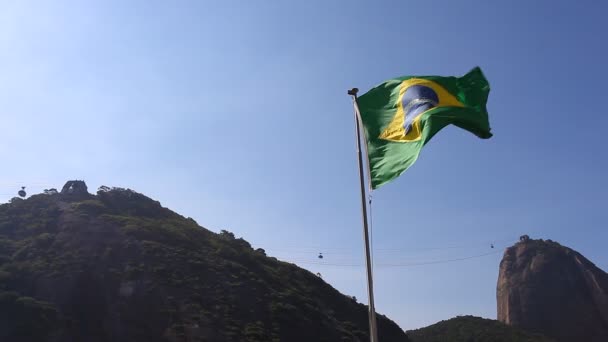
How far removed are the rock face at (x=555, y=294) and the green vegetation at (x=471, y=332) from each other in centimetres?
817

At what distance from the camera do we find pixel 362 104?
1318 centimetres

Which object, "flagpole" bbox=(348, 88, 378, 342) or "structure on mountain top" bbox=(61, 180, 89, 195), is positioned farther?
"structure on mountain top" bbox=(61, 180, 89, 195)

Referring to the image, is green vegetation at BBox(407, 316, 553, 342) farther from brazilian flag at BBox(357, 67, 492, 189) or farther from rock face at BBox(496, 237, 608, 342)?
brazilian flag at BBox(357, 67, 492, 189)

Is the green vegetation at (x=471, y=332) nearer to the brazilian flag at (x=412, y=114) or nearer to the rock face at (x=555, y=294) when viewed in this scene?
the rock face at (x=555, y=294)

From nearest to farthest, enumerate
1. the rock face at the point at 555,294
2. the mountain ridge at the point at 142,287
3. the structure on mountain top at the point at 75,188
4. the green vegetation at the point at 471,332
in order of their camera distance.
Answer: the mountain ridge at the point at 142,287
the structure on mountain top at the point at 75,188
the green vegetation at the point at 471,332
the rock face at the point at 555,294

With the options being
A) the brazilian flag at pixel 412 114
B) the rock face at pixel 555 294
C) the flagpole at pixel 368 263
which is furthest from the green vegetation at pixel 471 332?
the flagpole at pixel 368 263

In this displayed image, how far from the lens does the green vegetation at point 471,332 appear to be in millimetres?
92312

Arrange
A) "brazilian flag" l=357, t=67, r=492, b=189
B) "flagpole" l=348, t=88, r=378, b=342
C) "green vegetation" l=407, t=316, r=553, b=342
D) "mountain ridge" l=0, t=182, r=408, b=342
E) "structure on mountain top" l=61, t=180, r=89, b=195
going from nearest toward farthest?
1. "flagpole" l=348, t=88, r=378, b=342
2. "brazilian flag" l=357, t=67, r=492, b=189
3. "mountain ridge" l=0, t=182, r=408, b=342
4. "structure on mountain top" l=61, t=180, r=89, b=195
5. "green vegetation" l=407, t=316, r=553, b=342

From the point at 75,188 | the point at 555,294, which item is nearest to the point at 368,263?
the point at 75,188

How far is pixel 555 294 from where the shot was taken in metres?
108

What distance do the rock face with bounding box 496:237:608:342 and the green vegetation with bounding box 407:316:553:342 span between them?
8.17m

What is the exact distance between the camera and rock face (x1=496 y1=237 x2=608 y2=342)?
10312cm

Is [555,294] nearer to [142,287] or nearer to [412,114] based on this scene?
[142,287]

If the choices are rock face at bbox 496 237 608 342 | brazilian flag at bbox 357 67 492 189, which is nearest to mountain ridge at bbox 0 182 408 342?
brazilian flag at bbox 357 67 492 189
